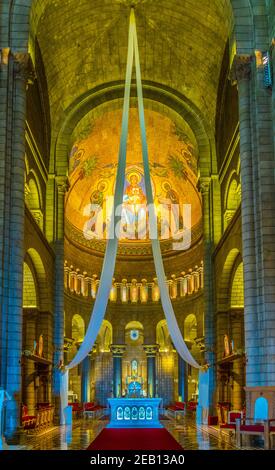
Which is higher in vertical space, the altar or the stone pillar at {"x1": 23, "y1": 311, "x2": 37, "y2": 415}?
the stone pillar at {"x1": 23, "y1": 311, "x2": 37, "y2": 415}

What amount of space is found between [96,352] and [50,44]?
24.9m

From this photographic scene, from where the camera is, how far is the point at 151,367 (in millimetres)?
48000

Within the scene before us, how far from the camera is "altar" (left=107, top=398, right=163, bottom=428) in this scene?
27.1 meters

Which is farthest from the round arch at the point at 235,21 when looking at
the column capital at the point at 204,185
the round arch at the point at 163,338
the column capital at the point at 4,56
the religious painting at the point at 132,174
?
the round arch at the point at 163,338

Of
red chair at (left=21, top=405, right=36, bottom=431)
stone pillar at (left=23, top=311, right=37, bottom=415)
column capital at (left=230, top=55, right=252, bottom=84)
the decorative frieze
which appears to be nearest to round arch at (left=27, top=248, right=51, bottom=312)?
stone pillar at (left=23, top=311, right=37, bottom=415)

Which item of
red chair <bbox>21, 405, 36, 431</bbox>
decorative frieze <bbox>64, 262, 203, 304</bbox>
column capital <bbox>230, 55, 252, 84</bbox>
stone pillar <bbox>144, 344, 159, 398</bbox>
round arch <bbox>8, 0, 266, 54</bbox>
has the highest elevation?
round arch <bbox>8, 0, 266, 54</bbox>

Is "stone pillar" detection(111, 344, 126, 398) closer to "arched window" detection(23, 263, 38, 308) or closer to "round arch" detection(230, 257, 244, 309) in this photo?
"arched window" detection(23, 263, 38, 308)

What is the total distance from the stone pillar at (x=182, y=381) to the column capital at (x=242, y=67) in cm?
2719

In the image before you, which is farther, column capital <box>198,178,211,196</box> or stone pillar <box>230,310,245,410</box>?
column capital <box>198,178,211,196</box>

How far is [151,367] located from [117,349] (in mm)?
2774

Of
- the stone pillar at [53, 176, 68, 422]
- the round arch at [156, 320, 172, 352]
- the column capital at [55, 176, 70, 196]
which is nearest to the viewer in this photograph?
the stone pillar at [53, 176, 68, 422]

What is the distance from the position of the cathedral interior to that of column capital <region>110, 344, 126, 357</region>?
10cm

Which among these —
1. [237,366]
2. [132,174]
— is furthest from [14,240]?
[132,174]

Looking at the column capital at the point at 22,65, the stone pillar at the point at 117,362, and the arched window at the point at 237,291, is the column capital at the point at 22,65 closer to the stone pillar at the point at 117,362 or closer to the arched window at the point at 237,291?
the arched window at the point at 237,291
